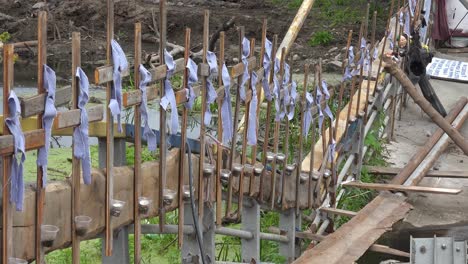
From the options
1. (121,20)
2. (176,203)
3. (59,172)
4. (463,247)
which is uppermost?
(176,203)

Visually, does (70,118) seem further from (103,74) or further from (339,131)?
(339,131)

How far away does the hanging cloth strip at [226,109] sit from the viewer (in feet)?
14.9

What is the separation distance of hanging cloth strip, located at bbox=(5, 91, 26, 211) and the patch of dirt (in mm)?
13842

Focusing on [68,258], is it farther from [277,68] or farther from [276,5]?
[276,5]

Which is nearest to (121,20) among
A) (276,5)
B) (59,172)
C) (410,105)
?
(276,5)

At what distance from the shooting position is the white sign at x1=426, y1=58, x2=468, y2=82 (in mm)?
11289

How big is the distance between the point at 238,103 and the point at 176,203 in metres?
0.79

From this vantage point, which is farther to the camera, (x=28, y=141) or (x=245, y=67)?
(x=245, y=67)

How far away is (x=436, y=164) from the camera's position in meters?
9.27

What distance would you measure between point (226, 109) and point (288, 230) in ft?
5.58

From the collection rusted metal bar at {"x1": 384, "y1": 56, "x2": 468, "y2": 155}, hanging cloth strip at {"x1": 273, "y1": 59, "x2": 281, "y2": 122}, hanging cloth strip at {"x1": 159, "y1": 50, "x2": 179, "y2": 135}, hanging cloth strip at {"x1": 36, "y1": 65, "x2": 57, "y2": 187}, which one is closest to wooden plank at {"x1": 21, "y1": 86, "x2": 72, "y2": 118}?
hanging cloth strip at {"x1": 36, "y1": 65, "x2": 57, "y2": 187}

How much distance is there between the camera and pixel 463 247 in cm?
521

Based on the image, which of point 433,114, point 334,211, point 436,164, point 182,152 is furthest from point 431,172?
point 182,152

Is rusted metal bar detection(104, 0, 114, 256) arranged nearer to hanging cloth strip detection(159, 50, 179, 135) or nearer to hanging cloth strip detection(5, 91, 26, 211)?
hanging cloth strip detection(159, 50, 179, 135)
